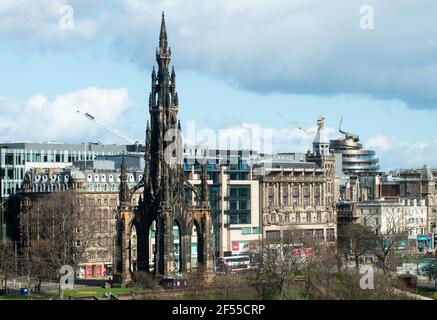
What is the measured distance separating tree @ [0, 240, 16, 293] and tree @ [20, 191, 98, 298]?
189cm

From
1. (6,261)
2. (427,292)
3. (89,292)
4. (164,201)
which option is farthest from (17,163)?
(427,292)

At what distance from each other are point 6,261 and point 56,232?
43.2ft

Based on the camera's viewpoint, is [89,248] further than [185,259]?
Yes

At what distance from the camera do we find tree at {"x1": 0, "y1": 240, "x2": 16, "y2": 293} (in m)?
136

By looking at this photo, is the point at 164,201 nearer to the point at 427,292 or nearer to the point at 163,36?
the point at 163,36

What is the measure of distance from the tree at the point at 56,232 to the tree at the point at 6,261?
189 cm

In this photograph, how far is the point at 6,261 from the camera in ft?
467

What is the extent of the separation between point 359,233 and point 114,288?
200 feet

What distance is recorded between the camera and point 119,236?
444 feet

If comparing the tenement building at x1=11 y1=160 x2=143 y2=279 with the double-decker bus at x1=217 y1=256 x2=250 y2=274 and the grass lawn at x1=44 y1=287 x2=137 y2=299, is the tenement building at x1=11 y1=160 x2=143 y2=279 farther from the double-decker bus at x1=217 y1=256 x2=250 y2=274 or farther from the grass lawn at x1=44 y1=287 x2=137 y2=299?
the grass lawn at x1=44 y1=287 x2=137 y2=299
